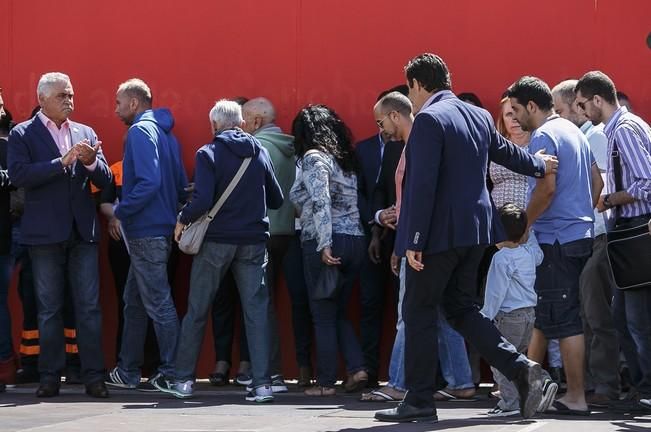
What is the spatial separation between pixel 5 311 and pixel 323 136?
9.17 ft

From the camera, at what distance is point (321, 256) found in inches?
377

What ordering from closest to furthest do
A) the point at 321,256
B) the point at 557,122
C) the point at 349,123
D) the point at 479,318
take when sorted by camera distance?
the point at 479,318
the point at 557,122
the point at 321,256
the point at 349,123

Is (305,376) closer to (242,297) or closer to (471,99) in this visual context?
(242,297)

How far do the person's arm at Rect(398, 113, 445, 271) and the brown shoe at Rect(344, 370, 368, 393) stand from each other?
244cm

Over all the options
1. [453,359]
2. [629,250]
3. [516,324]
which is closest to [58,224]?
[453,359]

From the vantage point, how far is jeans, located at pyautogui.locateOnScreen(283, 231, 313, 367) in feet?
33.0

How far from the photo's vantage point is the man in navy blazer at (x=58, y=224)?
933 cm

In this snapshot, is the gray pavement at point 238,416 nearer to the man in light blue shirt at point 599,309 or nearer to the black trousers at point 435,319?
the black trousers at point 435,319

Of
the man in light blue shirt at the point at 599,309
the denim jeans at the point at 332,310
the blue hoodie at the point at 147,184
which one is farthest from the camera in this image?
the blue hoodie at the point at 147,184

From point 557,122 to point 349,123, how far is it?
2.71m

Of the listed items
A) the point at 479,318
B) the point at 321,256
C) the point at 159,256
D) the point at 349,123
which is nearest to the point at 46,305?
the point at 159,256

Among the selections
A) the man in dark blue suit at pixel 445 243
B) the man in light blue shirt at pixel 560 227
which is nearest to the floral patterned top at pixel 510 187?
the man in light blue shirt at pixel 560 227

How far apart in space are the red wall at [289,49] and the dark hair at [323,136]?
83 cm

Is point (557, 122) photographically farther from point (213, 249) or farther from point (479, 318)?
point (213, 249)
